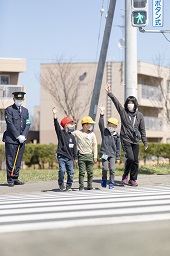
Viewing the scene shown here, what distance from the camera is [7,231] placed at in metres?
5.32

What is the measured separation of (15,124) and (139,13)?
13.8 ft

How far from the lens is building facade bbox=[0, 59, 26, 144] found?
4059 cm

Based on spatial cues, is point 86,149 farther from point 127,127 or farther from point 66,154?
point 127,127

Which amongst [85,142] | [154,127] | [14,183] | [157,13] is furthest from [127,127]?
[154,127]

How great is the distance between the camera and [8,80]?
4428 centimetres

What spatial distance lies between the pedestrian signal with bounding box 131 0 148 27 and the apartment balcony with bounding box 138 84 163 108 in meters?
37.2

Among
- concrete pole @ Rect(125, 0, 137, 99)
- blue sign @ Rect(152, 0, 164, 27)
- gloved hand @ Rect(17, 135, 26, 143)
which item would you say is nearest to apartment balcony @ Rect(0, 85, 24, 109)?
blue sign @ Rect(152, 0, 164, 27)

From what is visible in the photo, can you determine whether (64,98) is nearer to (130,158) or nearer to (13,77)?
(13,77)

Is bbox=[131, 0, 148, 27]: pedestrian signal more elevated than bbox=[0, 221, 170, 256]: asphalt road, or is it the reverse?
bbox=[131, 0, 148, 27]: pedestrian signal

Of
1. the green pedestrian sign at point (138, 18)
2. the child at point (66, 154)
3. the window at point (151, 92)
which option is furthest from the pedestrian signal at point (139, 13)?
the window at point (151, 92)

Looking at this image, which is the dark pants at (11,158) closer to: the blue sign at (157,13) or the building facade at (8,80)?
the blue sign at (157,13)

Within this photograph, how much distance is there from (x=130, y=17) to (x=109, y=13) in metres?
3.01

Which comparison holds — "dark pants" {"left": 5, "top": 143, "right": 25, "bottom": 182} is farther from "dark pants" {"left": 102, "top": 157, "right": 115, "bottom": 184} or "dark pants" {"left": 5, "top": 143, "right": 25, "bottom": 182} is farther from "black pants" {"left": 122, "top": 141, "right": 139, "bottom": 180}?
"black pants" {"left": 122, "top": 141, "right": 139, "bottom": 180}

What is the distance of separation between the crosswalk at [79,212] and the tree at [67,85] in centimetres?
3730
